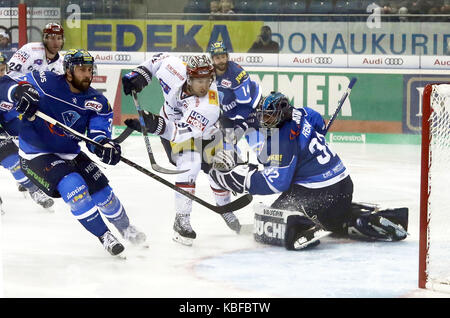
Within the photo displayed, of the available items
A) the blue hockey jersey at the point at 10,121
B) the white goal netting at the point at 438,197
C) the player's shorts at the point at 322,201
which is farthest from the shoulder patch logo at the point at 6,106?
the white goal netting at the point at 438,197

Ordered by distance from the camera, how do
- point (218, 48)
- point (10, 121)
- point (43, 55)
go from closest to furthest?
point (10, 121), point (218, 48), point (43, 55)

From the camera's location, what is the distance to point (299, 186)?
4.32 m

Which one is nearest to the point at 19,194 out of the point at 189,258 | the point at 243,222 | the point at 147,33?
the point at 243,222

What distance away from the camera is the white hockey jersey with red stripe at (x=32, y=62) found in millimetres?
5730

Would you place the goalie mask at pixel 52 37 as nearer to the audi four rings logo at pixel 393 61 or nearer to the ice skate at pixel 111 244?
the ice skate at pixel 111 244

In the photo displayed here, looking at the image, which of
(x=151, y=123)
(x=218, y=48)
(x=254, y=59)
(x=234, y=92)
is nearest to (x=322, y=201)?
(x=151, y=123)

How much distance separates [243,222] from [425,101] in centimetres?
180

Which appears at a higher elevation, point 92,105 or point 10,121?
point 92,105

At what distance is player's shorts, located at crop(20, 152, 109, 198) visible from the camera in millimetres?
3963

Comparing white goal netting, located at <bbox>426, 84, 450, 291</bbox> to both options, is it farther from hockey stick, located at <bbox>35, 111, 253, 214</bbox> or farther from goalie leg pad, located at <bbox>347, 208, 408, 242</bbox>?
hockey stick, located at <bbox>35, 111, 253, 214</bbox>

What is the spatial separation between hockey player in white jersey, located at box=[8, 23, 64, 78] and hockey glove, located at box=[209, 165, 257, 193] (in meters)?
1.86

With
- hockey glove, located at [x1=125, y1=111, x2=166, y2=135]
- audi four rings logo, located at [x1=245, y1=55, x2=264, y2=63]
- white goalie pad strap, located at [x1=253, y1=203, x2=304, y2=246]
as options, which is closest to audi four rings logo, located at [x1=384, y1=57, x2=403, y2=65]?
audi four rings logo, located at [x1=245, y1=55, x2=264, y2=63]

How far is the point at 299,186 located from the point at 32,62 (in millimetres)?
2355

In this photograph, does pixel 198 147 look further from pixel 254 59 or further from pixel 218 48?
pixel 254 59
